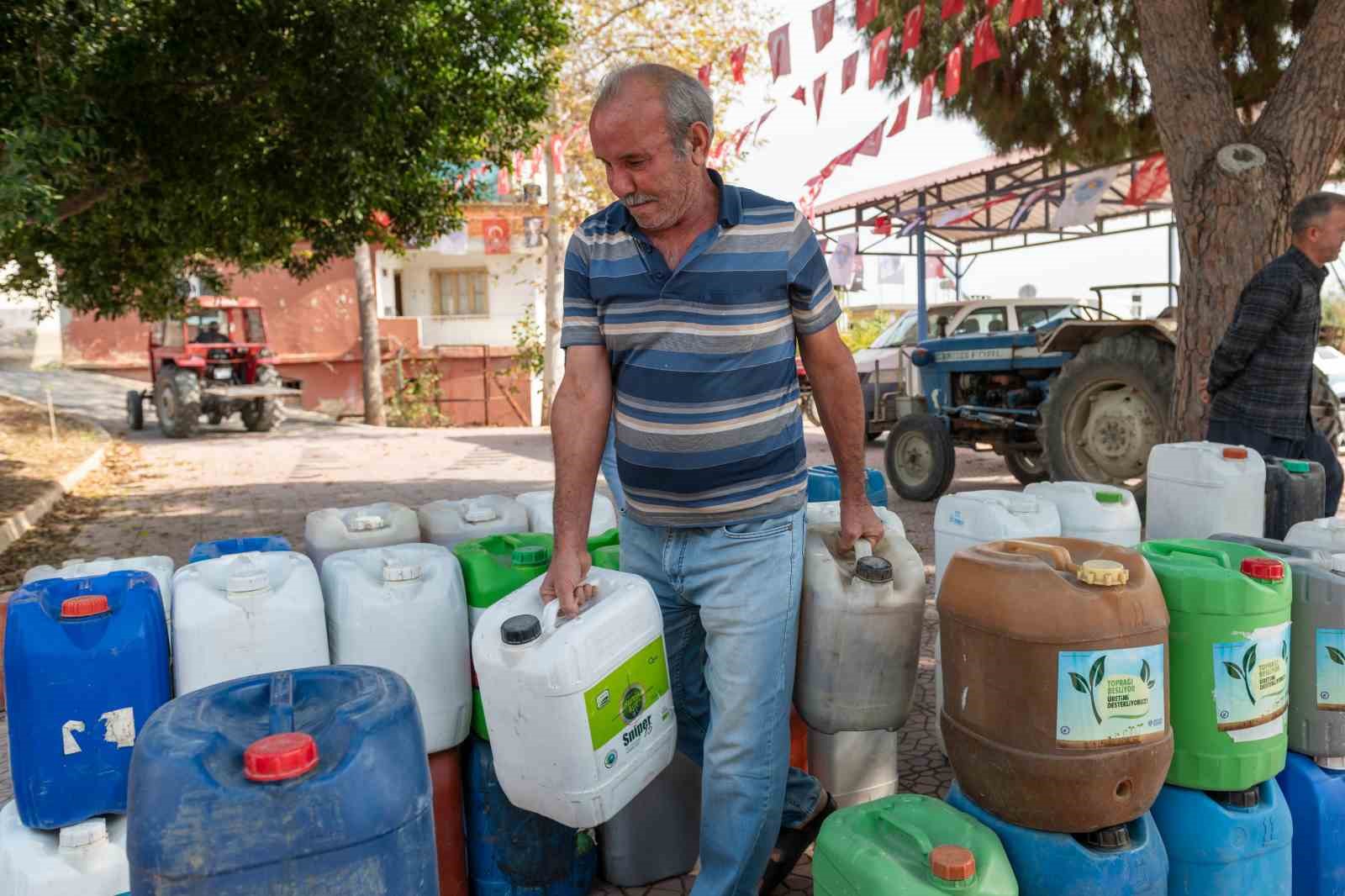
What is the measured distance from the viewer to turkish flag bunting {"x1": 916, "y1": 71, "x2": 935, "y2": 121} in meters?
8.09

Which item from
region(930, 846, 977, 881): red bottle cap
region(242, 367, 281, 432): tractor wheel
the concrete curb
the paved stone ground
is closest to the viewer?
region(930, 846, 977, 881): red bottle cap

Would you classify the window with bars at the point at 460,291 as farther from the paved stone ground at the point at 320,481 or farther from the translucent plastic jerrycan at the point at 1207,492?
the translucent plastic jerrycan at the point at 1207,492

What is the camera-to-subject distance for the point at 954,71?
7773 millimetres

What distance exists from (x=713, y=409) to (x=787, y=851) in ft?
3.85

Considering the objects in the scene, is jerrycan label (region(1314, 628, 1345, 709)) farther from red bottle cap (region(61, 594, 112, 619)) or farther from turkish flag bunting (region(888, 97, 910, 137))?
turkish flag bunting (region(888, 97, 910, 137))

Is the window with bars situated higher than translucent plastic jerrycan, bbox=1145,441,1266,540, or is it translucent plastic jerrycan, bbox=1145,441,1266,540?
the window with bars

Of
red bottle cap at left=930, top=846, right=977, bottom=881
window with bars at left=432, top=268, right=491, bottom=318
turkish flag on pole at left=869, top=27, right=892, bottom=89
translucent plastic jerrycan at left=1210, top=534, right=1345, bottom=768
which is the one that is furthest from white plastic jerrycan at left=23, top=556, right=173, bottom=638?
window with bars at left=432, top=268, right=491, bottom=318

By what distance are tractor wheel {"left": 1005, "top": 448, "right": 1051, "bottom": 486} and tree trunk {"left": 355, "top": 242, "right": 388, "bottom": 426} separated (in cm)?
1362

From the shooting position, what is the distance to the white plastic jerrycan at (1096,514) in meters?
3.02

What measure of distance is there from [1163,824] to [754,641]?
998 mm

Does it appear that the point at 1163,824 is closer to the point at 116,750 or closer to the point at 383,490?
the point at 116,750

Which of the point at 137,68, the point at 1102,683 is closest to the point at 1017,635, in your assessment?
the point at 1102,683

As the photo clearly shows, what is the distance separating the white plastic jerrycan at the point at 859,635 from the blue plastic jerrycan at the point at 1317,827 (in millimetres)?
929

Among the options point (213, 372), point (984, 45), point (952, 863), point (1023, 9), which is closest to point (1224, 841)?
point (952, 863)
